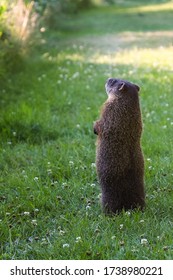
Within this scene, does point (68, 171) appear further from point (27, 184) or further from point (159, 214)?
point (159, 214)

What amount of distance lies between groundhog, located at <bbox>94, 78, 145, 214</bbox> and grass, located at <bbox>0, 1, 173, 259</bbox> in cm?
17

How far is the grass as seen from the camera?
4266 millimetres

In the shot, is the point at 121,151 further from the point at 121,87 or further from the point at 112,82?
the point at 112,82

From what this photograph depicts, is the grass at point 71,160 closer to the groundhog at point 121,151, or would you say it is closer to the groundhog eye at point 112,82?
the groundhog at point 121,151

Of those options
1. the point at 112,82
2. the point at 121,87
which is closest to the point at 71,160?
the point at 112,82

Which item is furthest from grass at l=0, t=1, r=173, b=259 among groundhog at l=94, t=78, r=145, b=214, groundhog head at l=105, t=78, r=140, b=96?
groundhog head at l=105, t=78, r=140, b=96

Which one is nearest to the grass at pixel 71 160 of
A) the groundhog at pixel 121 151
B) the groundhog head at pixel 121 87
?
the groundhog at pixel 121 151

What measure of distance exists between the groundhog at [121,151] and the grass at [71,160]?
0.55 ft

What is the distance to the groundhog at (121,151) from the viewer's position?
4.59 m

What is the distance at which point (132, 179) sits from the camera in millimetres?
4625

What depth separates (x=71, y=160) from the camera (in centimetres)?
620

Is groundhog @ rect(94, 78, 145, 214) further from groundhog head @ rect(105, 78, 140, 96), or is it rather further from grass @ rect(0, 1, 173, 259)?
grass @ rect(0, 1, 173, 259)

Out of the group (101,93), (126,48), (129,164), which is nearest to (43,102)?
(101,93)
